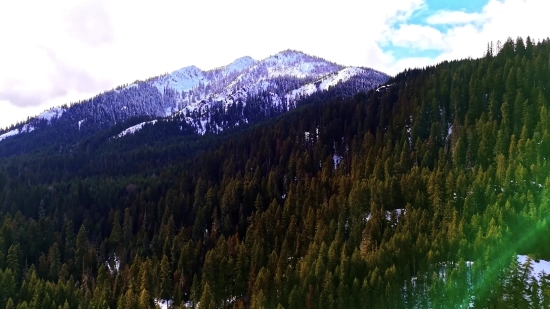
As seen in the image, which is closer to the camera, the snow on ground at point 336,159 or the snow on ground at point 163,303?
the snow on ground at point 163,303

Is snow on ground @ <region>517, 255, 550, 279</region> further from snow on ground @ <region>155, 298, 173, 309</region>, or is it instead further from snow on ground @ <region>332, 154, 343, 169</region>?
snow on ground @ <region>332, 154, 343, 169</region>

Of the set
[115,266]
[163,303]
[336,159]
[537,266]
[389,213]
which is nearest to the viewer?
[537,266]

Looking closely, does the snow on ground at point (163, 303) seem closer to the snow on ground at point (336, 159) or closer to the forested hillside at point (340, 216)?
the forested hillside at point (340, 216)

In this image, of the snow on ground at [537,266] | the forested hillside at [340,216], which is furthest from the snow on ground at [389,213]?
the snow on ground at [537,266]

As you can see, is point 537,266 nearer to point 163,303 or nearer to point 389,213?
point 389,213

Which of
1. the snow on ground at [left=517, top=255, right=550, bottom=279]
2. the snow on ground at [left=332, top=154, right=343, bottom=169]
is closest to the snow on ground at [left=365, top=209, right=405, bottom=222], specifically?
the snow on ground at [left=517, top=255, right=550, bottom=279]

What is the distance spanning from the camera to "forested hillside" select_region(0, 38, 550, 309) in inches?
2906

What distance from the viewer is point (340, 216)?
9912 cm

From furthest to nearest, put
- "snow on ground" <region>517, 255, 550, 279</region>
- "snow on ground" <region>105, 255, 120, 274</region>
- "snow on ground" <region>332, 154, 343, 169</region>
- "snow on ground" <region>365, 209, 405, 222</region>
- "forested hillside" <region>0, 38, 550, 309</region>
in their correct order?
1. "snow on ground" <region>332, 154, 343, 169</region>
2. "snow on ground" <region>105, 255, 120, 274</region>
3. "snow on ground" <region>365, 209, 405, 222</region>
4. "forested hillside" <region>0, 38, 550, 309</region>
5. "snow on ground" <region>517, 255, 550, 279</region>

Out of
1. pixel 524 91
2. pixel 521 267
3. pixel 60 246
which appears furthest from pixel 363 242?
pixel 60 246

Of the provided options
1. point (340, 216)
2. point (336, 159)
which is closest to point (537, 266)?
point (340, 216)

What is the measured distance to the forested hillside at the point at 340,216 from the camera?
73812 millimetres

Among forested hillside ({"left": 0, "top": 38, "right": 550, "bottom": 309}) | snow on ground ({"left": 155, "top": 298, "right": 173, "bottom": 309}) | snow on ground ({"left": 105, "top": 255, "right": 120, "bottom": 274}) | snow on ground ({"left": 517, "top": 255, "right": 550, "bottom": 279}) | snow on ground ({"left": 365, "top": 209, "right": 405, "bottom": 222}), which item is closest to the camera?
snow on ground ({"left": 517, "top": 255, "right": 550, "bottom": 279})

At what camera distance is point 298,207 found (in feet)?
368
